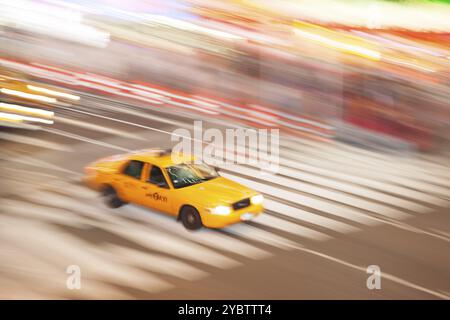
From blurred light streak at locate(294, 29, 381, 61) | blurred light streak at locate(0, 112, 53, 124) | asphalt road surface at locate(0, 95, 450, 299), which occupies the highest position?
blurred light streak at locate(294, 29, 381, 61)

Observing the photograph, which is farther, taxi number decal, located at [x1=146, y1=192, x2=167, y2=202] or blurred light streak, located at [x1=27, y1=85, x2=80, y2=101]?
blurred light streak, located at [x1=27, y1=85, x2=80, y2=101]

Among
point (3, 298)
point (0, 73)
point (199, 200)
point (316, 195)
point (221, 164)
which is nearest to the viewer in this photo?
point (3, 298)

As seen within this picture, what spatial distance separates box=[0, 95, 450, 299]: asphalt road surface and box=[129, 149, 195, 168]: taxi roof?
75cm

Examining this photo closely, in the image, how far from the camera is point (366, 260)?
27.7 feet

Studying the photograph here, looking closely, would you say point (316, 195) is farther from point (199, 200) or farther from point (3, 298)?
point (3, 298)

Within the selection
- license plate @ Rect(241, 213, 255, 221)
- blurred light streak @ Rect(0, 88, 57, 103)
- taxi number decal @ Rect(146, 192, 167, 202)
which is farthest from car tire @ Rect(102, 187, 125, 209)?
blurred light streak @ Rect(0, 88, 57, 103)

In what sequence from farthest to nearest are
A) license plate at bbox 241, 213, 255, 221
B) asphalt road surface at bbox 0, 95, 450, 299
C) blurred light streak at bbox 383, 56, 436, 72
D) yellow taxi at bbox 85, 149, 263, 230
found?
blurred light streak at bbox 383, 56, 436, 72 → license plate at bbox 241, 213, 255, 221 → yellow taxi at bbox 85, 149, 263, 230 → asphalt road surface at bbox 0, 95, 450, 299

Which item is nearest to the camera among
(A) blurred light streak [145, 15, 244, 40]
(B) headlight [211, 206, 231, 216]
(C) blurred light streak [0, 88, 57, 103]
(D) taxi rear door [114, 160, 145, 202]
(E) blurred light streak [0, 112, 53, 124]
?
(B) headlight [211, 206, 231, 216]

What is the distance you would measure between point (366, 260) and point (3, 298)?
15.8 ft

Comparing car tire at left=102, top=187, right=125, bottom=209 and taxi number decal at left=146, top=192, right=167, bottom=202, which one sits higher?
car tire at left=102, top=187, right=125, bottom=209

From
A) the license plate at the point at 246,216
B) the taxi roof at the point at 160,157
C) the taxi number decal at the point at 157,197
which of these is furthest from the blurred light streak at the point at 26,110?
the license plate at the point at 246,216

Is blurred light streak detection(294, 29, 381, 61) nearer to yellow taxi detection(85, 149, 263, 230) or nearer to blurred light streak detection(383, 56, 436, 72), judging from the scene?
blurred light streak detection(383, 56, 436, 72)

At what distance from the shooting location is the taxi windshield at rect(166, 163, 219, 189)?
9060 mm
